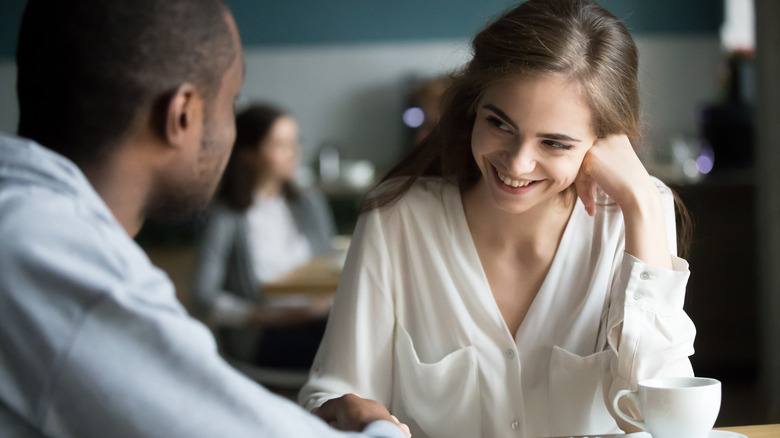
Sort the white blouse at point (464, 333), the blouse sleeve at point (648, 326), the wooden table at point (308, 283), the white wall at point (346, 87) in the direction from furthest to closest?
the white wall at point (346, 87), the wooden table at point (308, 283), the white blouse at point (464, 333), the blouse sleeve at point (648, 326)

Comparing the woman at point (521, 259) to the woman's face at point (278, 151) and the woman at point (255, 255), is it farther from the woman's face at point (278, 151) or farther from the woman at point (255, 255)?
the woman's face at point (278, 151)

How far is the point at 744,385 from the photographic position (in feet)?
13.1

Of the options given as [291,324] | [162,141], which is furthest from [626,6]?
[162,141]

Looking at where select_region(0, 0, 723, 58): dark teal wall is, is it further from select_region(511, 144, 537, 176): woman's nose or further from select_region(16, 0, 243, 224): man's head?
select_region(16, 0, 243, 224): man's head

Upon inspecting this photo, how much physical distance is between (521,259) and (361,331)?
30 cm

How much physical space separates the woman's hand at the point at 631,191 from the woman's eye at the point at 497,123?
15 cm

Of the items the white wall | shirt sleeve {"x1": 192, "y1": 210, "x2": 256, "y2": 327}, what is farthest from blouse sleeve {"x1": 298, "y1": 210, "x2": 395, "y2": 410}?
the white wall

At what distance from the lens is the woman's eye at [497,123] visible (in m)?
1.23

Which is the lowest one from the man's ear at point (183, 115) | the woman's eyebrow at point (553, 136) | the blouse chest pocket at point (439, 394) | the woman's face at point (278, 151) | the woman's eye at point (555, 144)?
the woman's face at point (278, 151)

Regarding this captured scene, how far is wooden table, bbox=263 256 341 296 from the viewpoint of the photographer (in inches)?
116

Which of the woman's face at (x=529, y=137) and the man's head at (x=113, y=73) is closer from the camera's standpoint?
the man's head at (x=113, y=73)

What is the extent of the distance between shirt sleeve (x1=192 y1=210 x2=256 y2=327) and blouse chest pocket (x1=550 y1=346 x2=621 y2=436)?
2.41 meters

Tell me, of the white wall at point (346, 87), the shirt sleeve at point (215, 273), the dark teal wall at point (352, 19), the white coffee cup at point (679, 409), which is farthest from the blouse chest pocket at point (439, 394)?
the dark teal wall at point (352, 19)

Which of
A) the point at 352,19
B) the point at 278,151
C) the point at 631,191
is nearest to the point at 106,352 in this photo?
the point at 631,191
